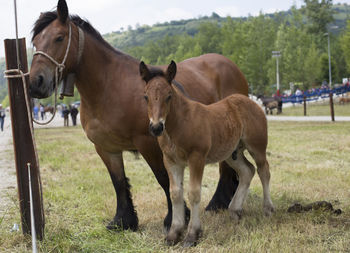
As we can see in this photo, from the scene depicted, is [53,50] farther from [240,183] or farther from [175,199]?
[240,183]

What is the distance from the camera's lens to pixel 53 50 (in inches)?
150

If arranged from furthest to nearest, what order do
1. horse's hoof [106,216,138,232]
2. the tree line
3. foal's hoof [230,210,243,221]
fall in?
the tree line → foal's hoof [230,210,243,221] → horse's hoof [106,216,138,232]

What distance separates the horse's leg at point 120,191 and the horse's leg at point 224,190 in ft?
4.01

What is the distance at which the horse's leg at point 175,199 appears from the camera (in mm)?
3912

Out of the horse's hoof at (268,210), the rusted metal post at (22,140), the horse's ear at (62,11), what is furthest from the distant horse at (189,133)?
the rusted metal post at (22,140)

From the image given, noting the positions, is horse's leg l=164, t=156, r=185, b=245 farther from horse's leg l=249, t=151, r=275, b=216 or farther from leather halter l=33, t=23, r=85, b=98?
leather halter l=33, t=23, r=85, b=98

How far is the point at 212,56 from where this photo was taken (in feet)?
Result: 20.0

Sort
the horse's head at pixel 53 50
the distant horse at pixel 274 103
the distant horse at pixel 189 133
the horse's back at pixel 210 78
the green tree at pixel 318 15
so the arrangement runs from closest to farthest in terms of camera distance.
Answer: the distant horse at pixel 189 133, the horse's head at pixel 53 50, the horse's back at pixel 210 78, the distant horse at pixel 274 103, the green tree at pixel 318 15

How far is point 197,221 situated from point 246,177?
116 centimetres

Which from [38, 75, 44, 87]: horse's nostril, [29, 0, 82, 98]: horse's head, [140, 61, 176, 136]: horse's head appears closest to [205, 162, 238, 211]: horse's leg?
[140, 61, 176, 136]: horse's head

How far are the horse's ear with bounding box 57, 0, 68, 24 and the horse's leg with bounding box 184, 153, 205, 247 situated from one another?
185cm

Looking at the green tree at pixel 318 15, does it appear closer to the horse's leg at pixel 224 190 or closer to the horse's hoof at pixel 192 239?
the horse's leg at pixel 224 190

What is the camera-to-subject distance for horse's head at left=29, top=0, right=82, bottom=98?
12.0 feet

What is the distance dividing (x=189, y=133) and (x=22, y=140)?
1.71 metres
